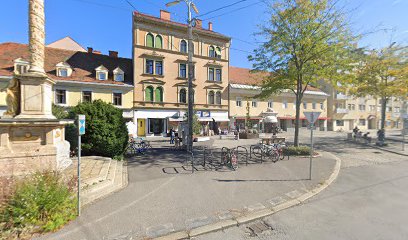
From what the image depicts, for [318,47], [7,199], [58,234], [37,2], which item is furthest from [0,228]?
[318,47]

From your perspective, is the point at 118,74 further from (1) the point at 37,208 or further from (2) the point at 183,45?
(1) the point at 37,208

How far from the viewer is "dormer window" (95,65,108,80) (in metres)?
22.4

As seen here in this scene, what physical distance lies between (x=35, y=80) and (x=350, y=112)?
50.1 meters

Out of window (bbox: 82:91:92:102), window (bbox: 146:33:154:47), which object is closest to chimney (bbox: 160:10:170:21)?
window (bbox: 146:33:154:47)

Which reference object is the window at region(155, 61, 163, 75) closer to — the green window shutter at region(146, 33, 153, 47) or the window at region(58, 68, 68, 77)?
the green window shutter at region(146, 33, 153, 47)

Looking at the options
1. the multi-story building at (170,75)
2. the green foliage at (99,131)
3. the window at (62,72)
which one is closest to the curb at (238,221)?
the green foliage at (99,131)

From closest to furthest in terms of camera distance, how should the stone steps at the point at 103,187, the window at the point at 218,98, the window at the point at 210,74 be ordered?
1. the stone steps at the point at 103,187
2. the window at the point at 210,74
3. the window at the point at 218,98

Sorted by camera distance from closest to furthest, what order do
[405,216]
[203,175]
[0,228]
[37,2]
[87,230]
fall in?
1. [0,228]
2. [87,230]
3. [405,216]
4. [37,2]
5. [203,175]

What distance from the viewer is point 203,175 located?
302 inches

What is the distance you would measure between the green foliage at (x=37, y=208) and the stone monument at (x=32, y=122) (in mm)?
2490

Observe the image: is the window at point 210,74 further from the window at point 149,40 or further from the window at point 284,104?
the window at point 284,104

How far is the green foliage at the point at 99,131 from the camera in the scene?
933 centimetres

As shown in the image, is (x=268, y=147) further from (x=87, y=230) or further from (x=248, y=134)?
(x=248, y=134)

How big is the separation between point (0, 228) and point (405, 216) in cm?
900
